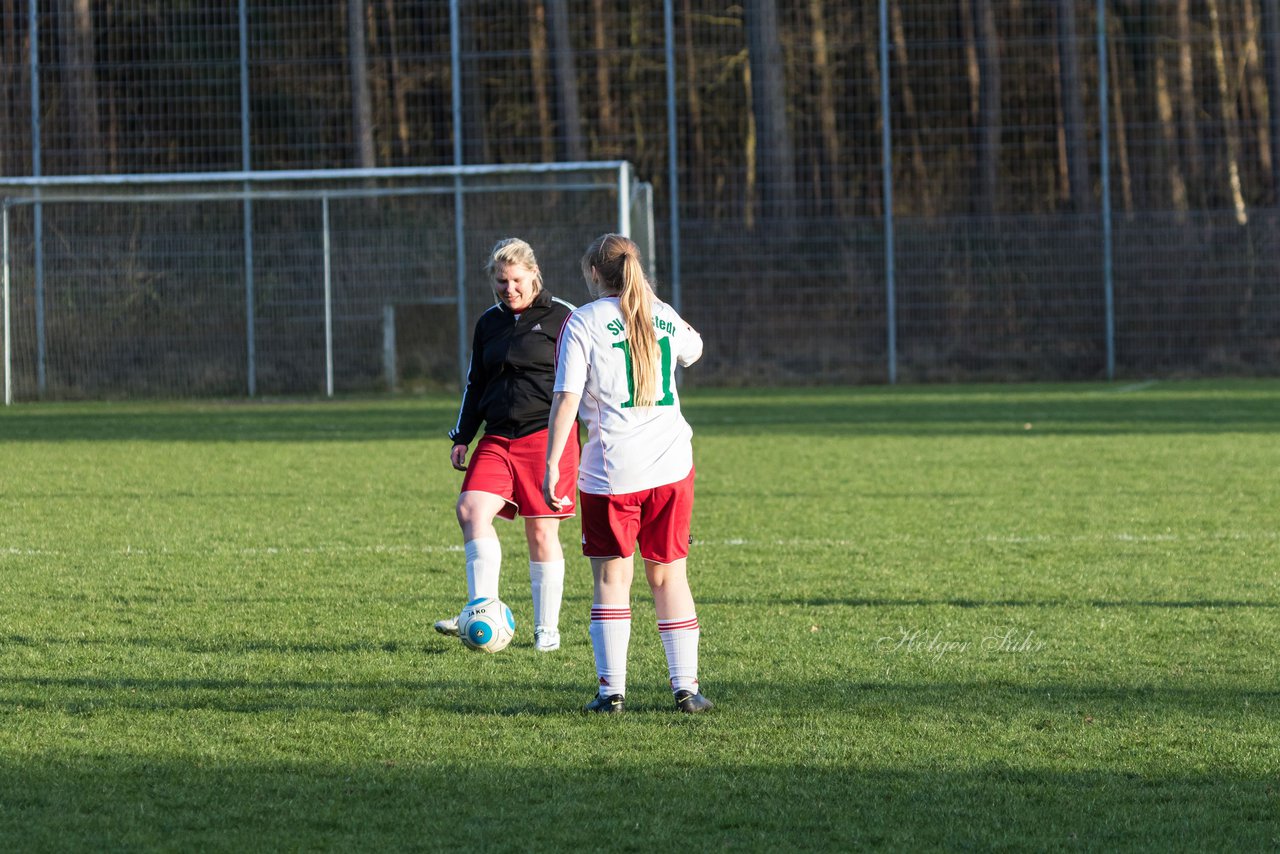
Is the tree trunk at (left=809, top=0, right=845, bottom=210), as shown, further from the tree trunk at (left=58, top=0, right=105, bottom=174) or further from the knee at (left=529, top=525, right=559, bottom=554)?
the knee at (left=529, top=525, right=559, bottom=554)

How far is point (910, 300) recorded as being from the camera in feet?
83.4

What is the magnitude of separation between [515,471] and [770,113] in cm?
2125

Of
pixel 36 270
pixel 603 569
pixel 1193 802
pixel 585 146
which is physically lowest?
pixel 1193 802

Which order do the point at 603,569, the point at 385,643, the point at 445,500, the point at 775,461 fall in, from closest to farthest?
1. the point at 603,569
2. the point at 385,643
3. the point at 445,500
4. the point at 775,461

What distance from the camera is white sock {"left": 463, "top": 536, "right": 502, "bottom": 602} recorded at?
5.95 metres

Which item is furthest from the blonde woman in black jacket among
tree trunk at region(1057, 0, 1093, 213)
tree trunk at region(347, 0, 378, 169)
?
tree trunk at region(1057, 0, 1093, 213)

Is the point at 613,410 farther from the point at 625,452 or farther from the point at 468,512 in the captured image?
the point at 468,512

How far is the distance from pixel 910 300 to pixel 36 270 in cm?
1249

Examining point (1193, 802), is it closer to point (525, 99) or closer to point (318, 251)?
point (318, 251)

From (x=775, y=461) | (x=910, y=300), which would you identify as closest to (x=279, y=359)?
(x=910, y=300)

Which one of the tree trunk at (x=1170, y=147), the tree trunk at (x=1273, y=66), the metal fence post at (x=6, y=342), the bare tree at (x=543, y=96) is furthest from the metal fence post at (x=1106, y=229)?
the metal fence post at (x=6, y=342)

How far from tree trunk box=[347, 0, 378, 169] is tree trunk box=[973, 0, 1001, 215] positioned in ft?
31.1

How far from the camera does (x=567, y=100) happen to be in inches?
1056

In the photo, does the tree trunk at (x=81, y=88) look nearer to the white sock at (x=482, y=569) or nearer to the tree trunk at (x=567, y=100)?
the tree trunk at (x=567, y=100)
